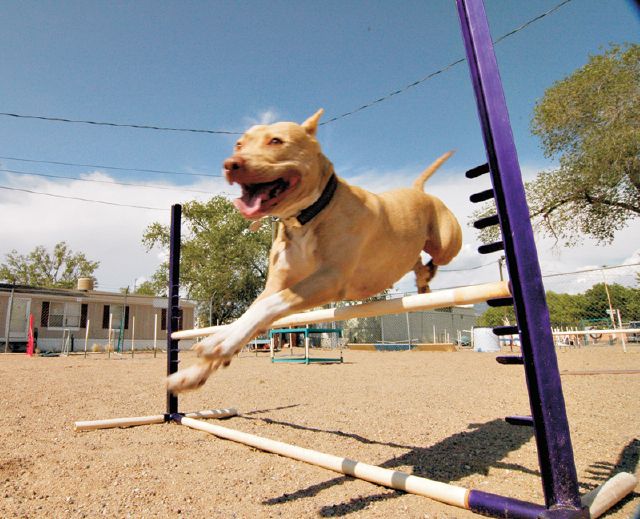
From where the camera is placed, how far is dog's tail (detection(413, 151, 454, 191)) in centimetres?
352

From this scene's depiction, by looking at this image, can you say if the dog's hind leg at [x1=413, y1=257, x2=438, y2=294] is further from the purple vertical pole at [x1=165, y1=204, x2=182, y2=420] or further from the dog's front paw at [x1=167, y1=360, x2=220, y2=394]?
the purple vertical pole at [x1=165, y1=204, x2=182, y2=420]

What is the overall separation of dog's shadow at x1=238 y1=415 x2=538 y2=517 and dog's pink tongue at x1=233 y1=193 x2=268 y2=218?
1560 mm

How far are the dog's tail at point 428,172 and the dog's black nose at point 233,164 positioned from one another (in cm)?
171

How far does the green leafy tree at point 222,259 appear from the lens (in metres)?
30.2

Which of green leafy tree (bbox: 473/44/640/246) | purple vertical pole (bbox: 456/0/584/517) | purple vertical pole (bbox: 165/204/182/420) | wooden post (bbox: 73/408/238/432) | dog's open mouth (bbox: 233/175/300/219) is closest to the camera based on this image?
purple vertical pole (bbox: 456/0/584/517)

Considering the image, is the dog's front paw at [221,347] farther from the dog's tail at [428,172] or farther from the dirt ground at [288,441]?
the dog's tail at [428,172]

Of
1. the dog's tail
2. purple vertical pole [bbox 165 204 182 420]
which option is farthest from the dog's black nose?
purple vertical pole [bbox 165 204 182 420]

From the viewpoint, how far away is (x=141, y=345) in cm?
2611

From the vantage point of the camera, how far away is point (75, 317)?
24703 mm

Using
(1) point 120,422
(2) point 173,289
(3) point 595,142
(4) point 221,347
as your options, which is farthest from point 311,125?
(3) point 595,142

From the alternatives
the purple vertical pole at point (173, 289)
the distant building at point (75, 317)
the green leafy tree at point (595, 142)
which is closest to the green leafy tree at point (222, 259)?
the distant building at point (75, 317)

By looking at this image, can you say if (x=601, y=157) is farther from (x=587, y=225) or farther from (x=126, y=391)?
(x=126, y=391)

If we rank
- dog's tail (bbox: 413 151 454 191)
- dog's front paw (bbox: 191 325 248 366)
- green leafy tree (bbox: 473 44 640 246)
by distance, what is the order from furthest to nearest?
green leafy tree (bbox: 473 44 640 246)
dog's tail (bbox: 413 151 454 191)
dog's front paw (bbox: 191 325 248 366)

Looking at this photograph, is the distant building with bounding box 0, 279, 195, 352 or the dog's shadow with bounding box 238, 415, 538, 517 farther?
the distant building with bounding box 0, 279, 195, 352
